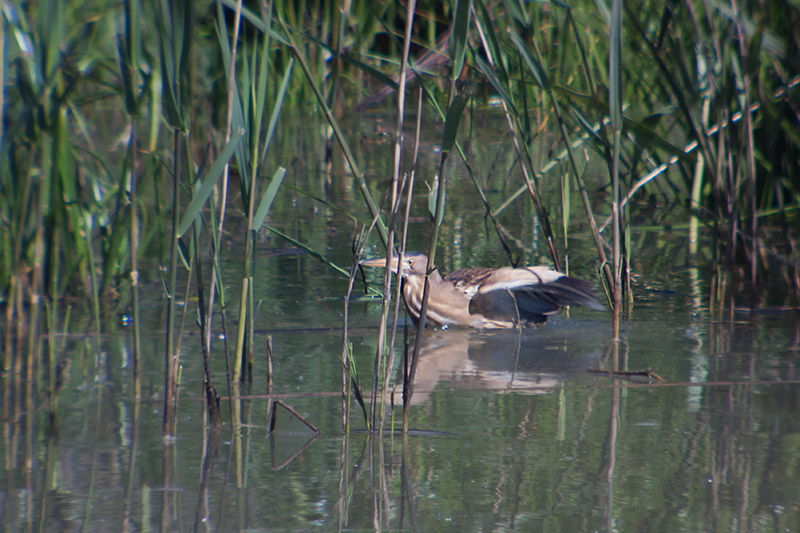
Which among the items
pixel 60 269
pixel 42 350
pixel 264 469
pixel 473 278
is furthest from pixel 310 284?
pixel 264 469

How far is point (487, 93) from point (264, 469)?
6242 millimetres

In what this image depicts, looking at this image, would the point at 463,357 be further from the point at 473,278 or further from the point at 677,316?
the point at 677,316

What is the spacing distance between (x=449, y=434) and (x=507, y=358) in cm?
89

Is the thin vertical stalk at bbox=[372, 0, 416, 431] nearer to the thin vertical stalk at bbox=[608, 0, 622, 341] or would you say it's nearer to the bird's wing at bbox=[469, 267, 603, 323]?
the thin vertical stalk at bbox=[608, 0, 622, 341]

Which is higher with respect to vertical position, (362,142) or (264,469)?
(362,142)

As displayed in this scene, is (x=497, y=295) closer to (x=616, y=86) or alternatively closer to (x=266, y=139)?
(x=616, y=86)

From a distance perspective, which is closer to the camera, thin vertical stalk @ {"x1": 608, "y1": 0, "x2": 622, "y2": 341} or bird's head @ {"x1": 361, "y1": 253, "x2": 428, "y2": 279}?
thin vertical stalk @ {"x1": 608, "y1": 0, "x2": 622, "y2": 341}

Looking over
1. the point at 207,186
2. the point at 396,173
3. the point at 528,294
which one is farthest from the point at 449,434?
the point at 528,294

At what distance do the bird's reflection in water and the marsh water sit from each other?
13mm

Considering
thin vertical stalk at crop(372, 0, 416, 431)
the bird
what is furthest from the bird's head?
thin vertical stalk at crop(372, 0, 416, 431)

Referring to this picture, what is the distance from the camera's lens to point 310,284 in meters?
4.40

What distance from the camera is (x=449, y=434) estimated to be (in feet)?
8.51

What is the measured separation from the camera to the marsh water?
7.04 ft

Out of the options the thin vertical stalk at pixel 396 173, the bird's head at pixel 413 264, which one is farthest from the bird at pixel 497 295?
the thin vertical stalk at pixel 396 173
